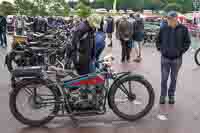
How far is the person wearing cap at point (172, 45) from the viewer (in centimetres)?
771

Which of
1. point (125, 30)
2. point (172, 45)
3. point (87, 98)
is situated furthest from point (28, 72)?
point (125, 30)

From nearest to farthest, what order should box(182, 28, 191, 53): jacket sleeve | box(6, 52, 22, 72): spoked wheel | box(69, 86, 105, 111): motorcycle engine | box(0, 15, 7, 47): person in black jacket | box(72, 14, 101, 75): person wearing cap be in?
box(69, 86, 105, 111): motorcycle engine < box(72, 14, 101, 75): person wearing cap < box(182, 28, 191, 53): jacket sleeve < box(6, 52, 22, 72): spoked wheel < box(0, 15, 7, 47): person in black jacket

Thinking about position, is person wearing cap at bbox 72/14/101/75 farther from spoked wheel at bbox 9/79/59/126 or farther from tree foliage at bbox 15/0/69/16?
tree foliage at bbox 15/0/69/16

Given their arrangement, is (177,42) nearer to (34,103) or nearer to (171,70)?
(171,70)

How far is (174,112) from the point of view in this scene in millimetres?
7328

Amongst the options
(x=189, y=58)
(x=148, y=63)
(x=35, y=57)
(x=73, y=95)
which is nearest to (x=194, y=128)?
(x=73, y=95)

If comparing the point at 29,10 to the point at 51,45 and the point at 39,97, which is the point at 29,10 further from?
the point at 39,97

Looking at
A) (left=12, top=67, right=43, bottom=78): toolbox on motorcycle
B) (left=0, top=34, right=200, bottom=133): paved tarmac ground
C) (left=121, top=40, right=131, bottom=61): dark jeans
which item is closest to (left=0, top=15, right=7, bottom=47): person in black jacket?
(left=121, top=40, right=131, bottom=61): dark jeans

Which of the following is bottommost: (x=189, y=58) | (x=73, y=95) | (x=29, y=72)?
(x=189, y=58)

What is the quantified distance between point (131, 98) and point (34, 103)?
62.4 inches

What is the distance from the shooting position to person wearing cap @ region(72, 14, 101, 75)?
6.87m

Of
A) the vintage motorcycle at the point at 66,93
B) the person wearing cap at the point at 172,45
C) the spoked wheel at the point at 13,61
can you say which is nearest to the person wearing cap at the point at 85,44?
the vintage motorcycle at the point at 66,93

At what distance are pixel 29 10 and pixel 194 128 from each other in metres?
31.3

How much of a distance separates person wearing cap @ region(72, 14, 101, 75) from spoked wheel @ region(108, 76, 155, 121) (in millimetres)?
812
